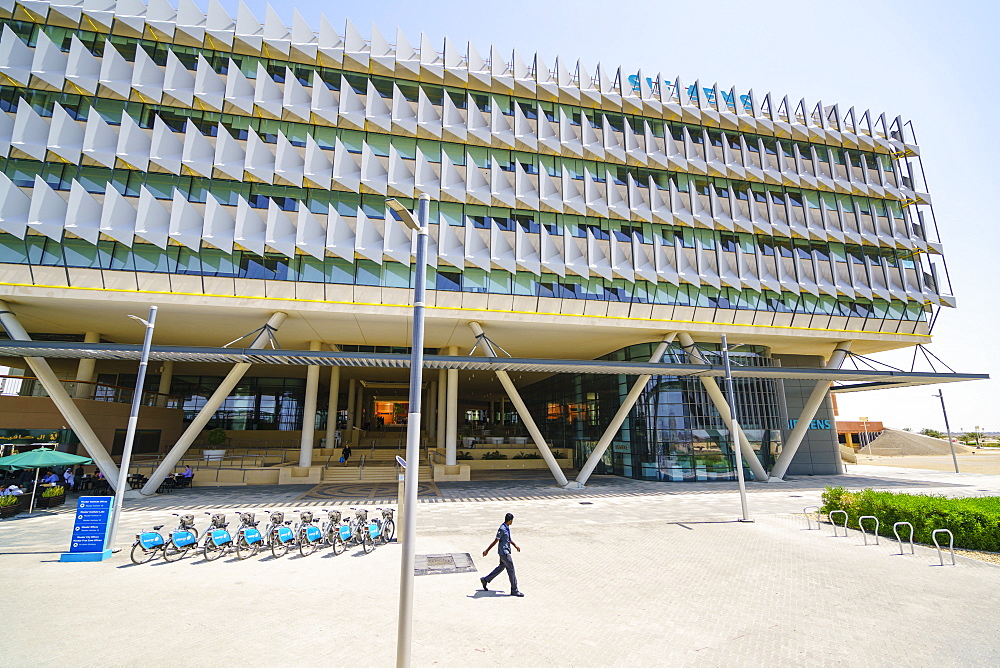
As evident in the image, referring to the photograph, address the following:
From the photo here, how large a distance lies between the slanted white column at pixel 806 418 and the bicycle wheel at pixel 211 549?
102 feet

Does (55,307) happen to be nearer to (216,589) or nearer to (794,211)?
(216,589)


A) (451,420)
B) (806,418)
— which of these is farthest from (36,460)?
(806,418)

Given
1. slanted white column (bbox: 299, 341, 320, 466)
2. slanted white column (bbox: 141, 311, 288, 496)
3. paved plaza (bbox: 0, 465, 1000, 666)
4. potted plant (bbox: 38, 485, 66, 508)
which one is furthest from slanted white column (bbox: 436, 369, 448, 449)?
potted plant (bbox: 38, 485, 66, 508)

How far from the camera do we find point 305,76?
87.2ft

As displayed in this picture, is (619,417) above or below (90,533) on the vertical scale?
above

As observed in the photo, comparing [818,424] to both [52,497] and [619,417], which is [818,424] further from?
[52,497]

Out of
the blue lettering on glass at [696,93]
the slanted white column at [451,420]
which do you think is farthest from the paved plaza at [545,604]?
the blue lettering on glass at [696,93]

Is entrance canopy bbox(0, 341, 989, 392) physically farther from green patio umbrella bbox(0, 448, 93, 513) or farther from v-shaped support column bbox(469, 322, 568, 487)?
green patio umbrella bbox(0, 448, 93, 513)

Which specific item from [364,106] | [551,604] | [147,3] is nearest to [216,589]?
[551,604]

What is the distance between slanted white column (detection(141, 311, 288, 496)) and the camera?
23.2 meters

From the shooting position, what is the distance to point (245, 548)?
501 inches

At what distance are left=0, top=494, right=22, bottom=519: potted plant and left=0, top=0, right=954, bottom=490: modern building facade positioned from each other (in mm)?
5959

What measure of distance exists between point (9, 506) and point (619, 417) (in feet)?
89.3

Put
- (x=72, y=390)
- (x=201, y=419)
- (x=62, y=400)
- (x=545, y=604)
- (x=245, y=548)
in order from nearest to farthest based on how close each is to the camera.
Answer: (x=545, y=604), (x=245, y=548), (x=62, y=400), (x=201, y=419), (x=72, y=390)
